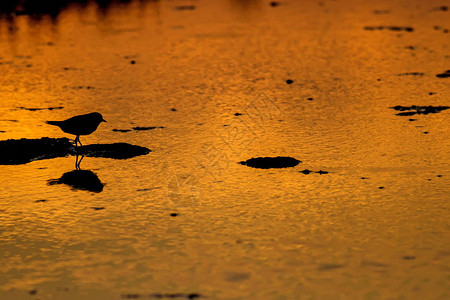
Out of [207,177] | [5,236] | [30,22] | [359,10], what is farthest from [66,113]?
[359,10]

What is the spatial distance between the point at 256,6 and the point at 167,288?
67.2 ft

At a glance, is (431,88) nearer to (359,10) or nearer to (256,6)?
(359,10)

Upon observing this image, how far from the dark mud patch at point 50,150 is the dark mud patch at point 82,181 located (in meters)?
0.60

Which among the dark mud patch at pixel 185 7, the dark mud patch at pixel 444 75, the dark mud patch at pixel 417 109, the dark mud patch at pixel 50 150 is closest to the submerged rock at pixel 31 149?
the dark mud patch at pixel 50 150

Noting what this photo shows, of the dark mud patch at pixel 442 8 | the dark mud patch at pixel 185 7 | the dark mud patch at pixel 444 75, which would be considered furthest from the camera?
the dark mud patch at pixel 185 7

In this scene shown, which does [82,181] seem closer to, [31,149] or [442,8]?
[31,149]

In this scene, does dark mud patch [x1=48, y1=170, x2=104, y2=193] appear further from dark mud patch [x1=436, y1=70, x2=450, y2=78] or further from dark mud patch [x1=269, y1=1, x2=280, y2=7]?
dark mud patch [x1=269, y1=1, x2=280, y2=7]

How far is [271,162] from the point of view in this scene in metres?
7.20

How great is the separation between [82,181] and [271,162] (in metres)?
1.88

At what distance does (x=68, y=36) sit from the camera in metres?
16.9

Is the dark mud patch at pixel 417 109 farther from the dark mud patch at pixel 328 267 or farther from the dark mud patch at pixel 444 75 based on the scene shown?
the dark mud patch at pixel 328 267

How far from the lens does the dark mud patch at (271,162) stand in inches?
279

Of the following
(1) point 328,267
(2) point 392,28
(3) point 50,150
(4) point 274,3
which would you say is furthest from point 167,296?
(4) point 274,3

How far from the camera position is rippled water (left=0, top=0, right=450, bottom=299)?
15.5ft
